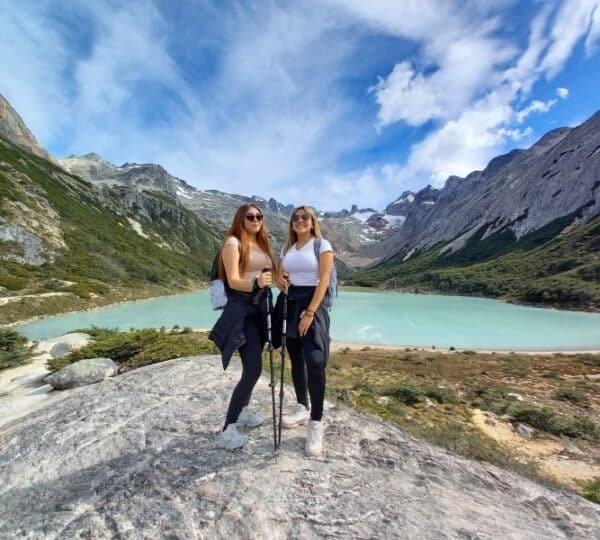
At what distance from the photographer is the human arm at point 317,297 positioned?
4.02 metres

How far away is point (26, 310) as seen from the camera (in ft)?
107

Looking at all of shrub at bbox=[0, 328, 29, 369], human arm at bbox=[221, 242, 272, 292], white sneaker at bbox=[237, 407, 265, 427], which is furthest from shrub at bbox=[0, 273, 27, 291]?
human arm at bbox=[221, 242, 272, 292]

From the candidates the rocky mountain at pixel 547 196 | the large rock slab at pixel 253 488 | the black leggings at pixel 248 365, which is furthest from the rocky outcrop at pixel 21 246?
the rocky mountain at pixel 547 196

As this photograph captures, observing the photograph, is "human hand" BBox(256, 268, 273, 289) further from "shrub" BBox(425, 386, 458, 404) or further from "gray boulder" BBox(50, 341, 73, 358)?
"gray boulder" BBox(50, 341, 73, 358)

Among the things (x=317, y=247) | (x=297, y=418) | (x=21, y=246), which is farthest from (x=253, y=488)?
(x=21, y=246)

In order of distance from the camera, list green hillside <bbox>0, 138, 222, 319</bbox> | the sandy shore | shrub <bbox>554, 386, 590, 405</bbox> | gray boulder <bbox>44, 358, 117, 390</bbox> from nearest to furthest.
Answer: gray boulder <bbox>44, 358, 117, 390</bbox> < shrub <bbox>554, 386, 590, 405</bbox> < the sandy shore < green hillside <bbox>0, 138, 222, 319</bbox>

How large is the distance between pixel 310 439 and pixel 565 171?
125m

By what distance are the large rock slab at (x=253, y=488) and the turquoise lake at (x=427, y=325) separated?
22.2 m

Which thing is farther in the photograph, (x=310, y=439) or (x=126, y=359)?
(x=126, y=359)

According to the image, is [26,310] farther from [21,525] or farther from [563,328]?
[563,328]

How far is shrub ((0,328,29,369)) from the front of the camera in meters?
13.0

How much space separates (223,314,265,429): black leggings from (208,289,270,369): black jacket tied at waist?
9cm

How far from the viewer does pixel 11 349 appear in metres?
13.7

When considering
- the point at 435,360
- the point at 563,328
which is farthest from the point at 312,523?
the point at 563,328
